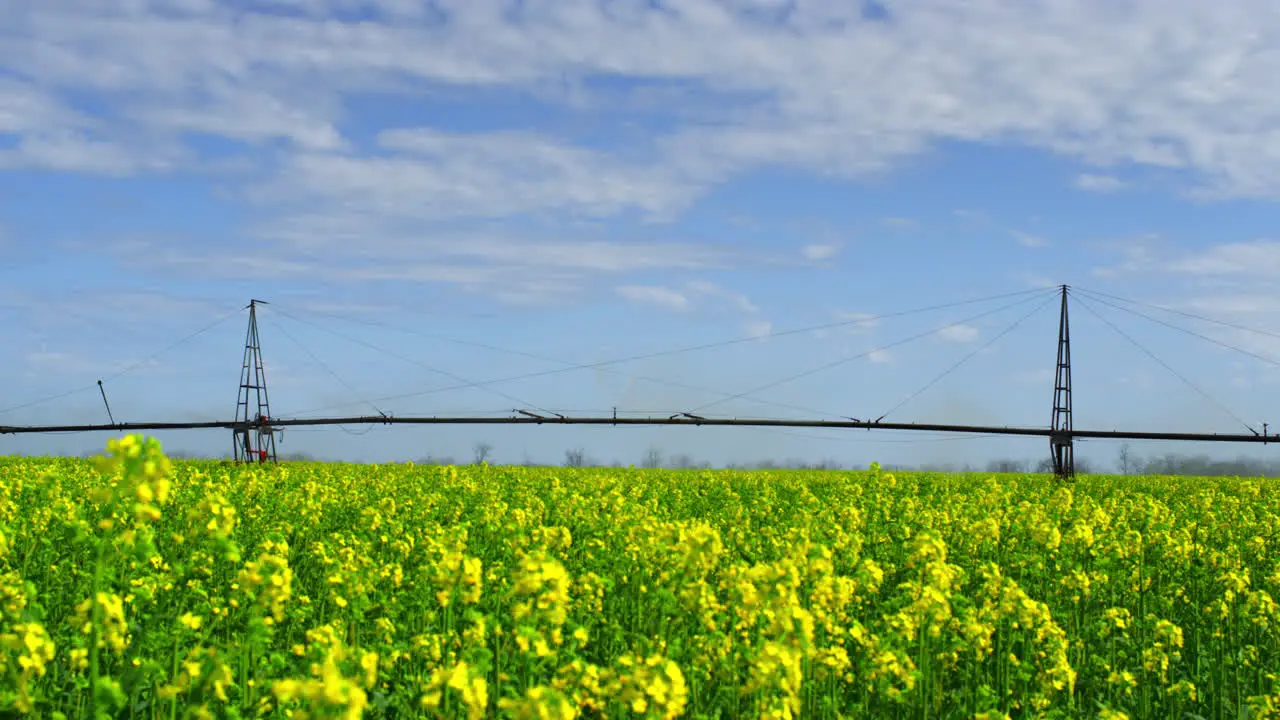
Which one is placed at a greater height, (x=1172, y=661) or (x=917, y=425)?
(x=917, y=425)

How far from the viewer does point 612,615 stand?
31.8 ft

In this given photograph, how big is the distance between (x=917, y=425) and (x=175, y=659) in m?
54.4

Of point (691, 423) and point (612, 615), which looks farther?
point (691, 423)

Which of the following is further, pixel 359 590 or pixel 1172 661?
pixel 1172 661

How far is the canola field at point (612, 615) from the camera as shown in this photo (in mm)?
5699

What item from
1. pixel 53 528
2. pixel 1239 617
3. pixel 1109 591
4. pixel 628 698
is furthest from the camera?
pixel 53 528

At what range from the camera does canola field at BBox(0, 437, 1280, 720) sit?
5699mm

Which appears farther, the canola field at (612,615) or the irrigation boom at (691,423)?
the irrigation boom at (691,423)

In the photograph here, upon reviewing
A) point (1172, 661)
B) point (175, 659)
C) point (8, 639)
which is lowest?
point (1172, 661)

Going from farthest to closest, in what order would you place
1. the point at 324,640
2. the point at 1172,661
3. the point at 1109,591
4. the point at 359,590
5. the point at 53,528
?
the point at 53,528, the point at 1109,591, the point at 1172,661, the point at 359,590, the point at 324,640

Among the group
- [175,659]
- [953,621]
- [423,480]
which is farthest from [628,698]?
[423,480]

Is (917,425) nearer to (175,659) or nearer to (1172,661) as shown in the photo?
(1172,661)

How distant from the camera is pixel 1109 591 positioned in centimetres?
1281

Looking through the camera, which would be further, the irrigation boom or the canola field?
the irrigation boom
